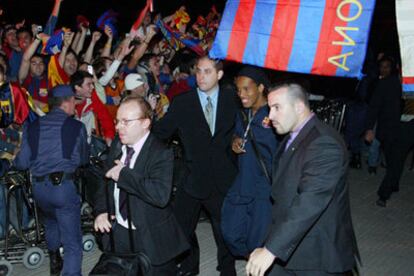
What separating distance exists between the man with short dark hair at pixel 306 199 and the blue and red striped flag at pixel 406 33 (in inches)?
24.4

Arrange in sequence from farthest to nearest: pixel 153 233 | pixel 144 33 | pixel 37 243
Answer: pixel 144 33 < pixel 37 243 < pixel 153 233

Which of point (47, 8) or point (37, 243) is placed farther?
point (47, 8)

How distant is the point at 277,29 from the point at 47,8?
15909 mm

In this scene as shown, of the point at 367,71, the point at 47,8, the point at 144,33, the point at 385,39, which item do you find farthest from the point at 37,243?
the point at 385,39

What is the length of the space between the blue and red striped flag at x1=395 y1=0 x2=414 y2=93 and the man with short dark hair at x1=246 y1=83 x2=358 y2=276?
0.62m

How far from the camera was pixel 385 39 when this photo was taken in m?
18.7

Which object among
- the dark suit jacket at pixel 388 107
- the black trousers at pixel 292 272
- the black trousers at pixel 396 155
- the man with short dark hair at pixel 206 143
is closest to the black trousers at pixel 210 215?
the man with short dark hair at pixel 206 143

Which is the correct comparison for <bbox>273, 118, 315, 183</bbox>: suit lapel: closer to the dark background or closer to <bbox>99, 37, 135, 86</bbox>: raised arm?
<bbox>99, 37, 135, 86</bbox>: raised arm

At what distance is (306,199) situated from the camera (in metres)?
3.17

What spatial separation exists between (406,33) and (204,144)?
2.35 m

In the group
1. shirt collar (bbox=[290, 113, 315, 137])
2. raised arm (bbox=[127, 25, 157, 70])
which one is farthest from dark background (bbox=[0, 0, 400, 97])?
shirt collar (bbox=[290, 113, 315, 137])

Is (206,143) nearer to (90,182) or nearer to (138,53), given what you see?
(90,182)

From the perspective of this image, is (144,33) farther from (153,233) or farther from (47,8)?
(47,8)

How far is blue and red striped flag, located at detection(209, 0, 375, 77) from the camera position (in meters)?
3.72
